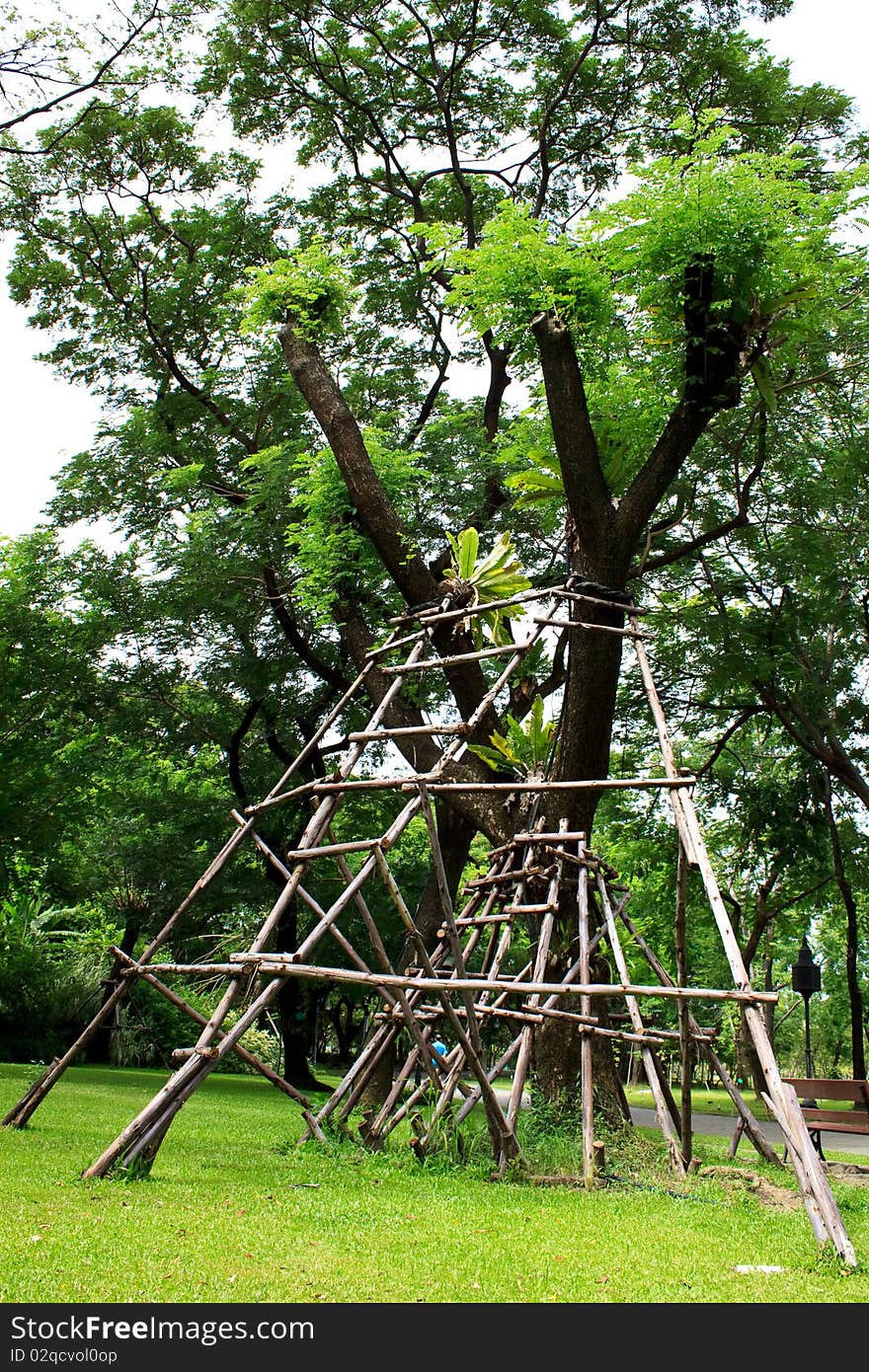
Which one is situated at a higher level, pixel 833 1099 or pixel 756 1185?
pixel 833 1099

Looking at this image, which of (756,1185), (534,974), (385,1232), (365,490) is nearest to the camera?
(385,1232)

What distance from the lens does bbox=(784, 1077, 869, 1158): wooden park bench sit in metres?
9.63

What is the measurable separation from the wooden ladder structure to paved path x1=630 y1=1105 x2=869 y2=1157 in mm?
5540

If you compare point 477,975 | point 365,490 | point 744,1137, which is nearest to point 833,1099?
point 477,975

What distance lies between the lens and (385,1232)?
5.22m

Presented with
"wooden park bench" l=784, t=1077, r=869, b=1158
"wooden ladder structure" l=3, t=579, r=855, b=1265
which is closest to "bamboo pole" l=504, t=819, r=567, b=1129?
"wooden ladder structure" l=3, t=579, r=855, b=1265

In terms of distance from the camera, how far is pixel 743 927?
2067 centimetres

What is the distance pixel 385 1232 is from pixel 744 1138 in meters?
11.4

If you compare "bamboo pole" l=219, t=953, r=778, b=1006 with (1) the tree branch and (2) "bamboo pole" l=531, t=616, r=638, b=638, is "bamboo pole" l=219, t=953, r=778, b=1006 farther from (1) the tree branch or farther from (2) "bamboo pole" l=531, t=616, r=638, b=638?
(1) the tree branch

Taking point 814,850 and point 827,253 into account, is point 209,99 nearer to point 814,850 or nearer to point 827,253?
point 827,253

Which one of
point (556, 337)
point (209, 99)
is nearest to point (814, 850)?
point (556, 337)

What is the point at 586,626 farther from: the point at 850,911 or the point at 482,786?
the point at 850,911

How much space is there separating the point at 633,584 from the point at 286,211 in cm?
754

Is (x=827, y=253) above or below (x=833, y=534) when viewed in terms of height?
above
